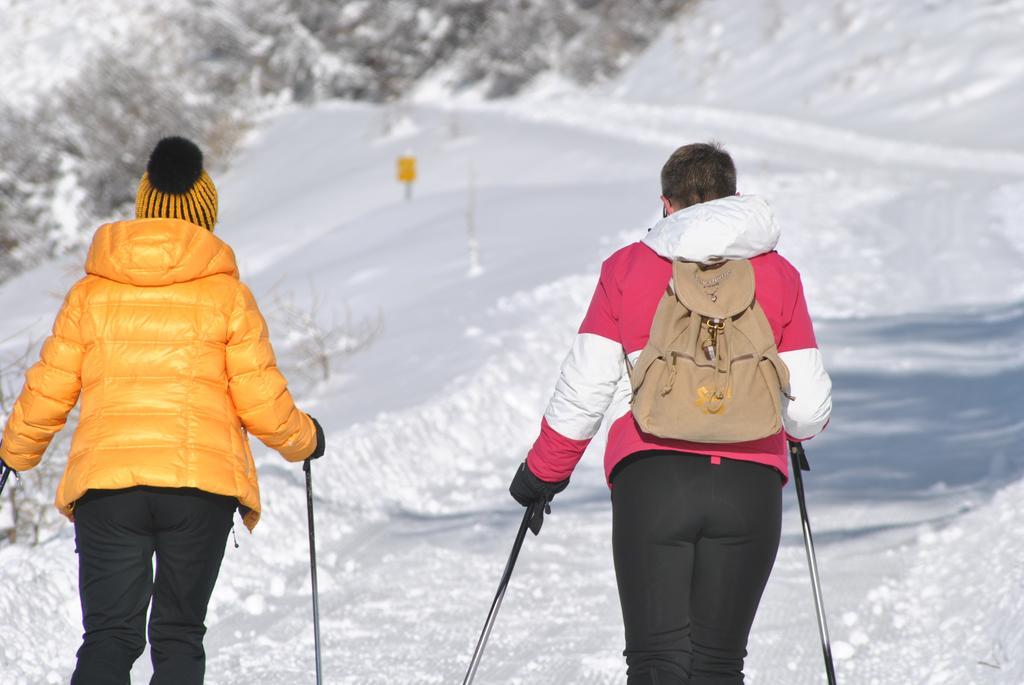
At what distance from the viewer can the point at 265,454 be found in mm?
7000

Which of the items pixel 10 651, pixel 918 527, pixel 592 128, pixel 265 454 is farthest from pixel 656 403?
pixel 592 128

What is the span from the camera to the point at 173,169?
3164mm

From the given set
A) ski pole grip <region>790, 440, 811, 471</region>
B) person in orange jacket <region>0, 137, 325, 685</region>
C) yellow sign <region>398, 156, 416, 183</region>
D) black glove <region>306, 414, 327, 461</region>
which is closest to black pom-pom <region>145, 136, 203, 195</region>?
person in orange jacket <region>0, 137, 325, 685</region>

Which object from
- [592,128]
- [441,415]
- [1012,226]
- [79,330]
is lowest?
[79,330]

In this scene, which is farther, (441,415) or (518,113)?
(518,113)

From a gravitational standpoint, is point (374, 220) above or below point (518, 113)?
below

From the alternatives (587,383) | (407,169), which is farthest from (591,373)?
(407,169)

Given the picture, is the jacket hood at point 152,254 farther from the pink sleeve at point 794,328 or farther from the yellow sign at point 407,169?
the yellow sign at point 407,169

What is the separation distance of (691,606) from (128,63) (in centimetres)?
2549

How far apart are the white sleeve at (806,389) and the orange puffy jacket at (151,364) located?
1286mm

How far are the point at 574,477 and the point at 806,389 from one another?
4.41m

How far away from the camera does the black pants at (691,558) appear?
2.71 m

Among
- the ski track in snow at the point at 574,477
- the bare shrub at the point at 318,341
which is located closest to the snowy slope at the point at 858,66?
the ski track in snow at the point at 574,477

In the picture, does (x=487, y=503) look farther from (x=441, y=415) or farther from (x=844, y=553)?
(x=844, y=553)
